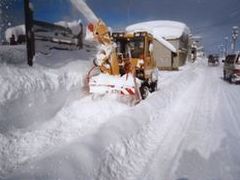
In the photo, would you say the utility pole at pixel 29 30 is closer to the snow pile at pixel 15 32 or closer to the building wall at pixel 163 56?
the snow pile at pixel 15 32

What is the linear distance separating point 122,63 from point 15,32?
420 cm

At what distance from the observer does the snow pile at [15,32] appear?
8.81 metres

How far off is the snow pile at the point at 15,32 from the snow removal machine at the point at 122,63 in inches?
92.4

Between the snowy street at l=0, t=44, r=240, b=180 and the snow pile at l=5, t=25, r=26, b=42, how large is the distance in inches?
46.2

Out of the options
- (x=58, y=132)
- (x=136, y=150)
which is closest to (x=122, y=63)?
(x=58, y=132)

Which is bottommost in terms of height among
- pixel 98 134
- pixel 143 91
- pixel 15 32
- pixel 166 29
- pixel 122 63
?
pixel 98 134

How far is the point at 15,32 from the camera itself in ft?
30.1

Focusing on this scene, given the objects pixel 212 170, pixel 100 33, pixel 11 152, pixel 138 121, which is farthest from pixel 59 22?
pixel 212 170

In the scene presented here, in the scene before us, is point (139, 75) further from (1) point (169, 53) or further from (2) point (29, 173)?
(1) point (169, 53)

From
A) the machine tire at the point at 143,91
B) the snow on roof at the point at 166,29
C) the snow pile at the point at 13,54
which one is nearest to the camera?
the snow pile at the point at 13,54

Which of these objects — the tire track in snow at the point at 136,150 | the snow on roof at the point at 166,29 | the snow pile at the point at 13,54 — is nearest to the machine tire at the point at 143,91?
the tire track in snow at the point at 136,150

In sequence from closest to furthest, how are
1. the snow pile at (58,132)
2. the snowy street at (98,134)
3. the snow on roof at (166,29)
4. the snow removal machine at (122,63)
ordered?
1. the snowy street at (98,134)
2. the snow pile at (58,132)
3. the snow removal machine at (122,63)
4. the snow on roof at (166,29)

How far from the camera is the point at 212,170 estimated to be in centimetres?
478

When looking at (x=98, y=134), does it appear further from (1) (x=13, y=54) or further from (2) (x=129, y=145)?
(1) (x=13, y=54)
